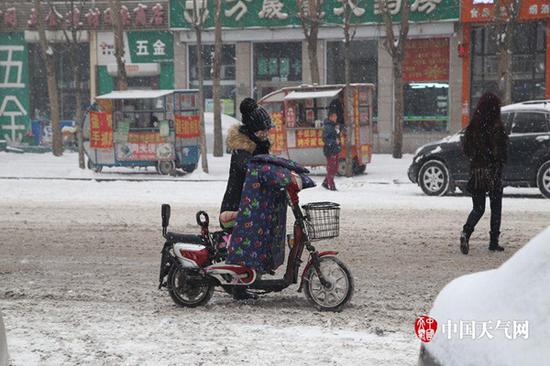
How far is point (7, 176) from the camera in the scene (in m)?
21.6

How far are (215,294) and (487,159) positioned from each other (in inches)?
149

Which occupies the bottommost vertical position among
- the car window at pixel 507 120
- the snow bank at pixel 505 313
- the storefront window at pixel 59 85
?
the snow bank at pixel 505 313

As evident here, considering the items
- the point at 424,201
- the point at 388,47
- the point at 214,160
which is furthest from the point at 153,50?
the point at 424,201

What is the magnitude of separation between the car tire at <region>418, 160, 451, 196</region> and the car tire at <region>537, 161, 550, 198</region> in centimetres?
171

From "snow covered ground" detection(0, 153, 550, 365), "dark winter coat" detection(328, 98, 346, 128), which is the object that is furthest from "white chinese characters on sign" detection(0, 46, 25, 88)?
"snow covered ground" detection(0, 153, 550, 365)

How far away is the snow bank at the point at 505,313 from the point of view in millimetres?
2342

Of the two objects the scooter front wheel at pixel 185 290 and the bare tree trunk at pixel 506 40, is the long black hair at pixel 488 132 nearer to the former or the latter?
the scooter front wheel at pixel 185 290

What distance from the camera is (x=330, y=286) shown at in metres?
6.76

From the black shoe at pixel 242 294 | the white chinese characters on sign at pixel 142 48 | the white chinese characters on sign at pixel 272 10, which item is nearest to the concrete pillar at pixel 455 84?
the white chinese characters on sign at pixel 272 10

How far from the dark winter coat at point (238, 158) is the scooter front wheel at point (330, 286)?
878 mm

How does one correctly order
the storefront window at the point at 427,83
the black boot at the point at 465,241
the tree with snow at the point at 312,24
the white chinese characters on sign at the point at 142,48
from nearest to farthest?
1. the black boot at the point at 465,241
2. the tree with snow at the point at 312,24
3. the storefront window at the point at 427,83
4. the white chinese characters on sign at the point at 142,48

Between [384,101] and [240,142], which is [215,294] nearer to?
[240,142]

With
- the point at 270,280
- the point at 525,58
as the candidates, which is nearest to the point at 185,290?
the point at 270,280

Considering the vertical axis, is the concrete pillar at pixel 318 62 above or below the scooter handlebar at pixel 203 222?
above
